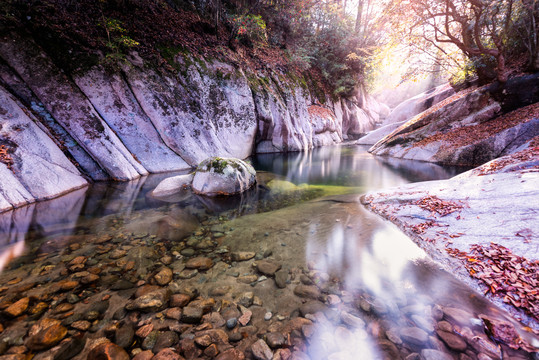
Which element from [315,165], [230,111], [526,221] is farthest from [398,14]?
[526,221]

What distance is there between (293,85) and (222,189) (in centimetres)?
1430

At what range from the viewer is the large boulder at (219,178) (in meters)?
6.18

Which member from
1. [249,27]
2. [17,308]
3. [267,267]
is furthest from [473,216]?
[249,27]

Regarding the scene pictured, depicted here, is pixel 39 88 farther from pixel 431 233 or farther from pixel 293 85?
pixel 293 85

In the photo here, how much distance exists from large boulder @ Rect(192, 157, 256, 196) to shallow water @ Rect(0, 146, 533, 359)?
0.94 meters

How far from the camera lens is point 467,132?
35.1 ft

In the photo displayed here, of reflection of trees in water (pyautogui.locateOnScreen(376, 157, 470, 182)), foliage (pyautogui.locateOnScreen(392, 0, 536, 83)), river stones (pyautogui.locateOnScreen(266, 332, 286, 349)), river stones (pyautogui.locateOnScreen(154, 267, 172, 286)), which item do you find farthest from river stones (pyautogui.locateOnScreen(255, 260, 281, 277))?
foliage (pyautogui.locateOnScreen(392, 0, 536, 83))

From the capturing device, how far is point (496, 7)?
8.20 m

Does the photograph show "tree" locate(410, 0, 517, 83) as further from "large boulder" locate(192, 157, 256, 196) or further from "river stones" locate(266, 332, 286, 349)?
"river stones" locate(266, 332, 286, 349)

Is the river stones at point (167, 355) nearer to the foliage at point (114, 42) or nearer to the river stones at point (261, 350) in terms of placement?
the river stones at point (261, 350)

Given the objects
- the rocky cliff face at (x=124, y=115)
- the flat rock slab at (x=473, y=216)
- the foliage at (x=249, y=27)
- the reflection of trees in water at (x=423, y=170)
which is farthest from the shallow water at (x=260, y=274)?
the foliage at (x=249, y=27)

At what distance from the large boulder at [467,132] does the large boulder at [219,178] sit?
10.9 meters

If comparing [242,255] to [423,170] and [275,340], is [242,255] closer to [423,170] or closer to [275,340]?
[275,340]

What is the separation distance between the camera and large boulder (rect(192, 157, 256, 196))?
618cm
